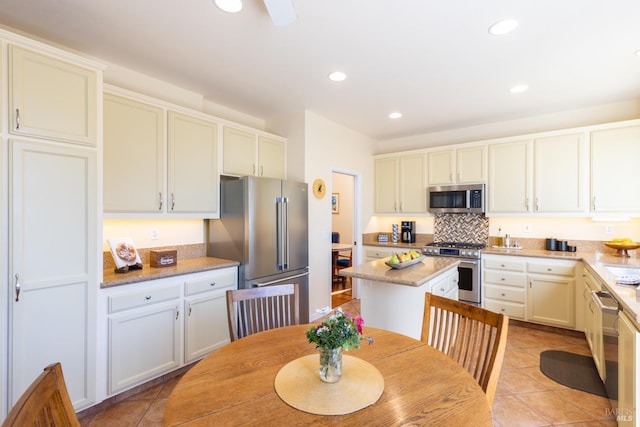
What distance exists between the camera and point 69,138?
194cm

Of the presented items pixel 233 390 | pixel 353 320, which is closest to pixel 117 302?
pixel 233 390

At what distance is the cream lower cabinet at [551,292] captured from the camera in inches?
131

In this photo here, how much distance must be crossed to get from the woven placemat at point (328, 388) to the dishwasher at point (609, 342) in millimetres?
1802

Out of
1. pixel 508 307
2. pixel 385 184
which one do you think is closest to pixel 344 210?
pixel 385 184

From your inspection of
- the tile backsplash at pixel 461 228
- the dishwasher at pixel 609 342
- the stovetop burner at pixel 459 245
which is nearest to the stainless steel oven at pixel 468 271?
the stovetop burner at pixel 459 245

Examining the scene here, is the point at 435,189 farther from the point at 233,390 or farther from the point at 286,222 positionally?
the point at 233,390

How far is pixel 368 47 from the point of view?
91.5 inches

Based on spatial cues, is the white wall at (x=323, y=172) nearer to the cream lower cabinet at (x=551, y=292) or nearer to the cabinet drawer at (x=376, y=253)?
the cabinet drawer at (x=376, y=253)

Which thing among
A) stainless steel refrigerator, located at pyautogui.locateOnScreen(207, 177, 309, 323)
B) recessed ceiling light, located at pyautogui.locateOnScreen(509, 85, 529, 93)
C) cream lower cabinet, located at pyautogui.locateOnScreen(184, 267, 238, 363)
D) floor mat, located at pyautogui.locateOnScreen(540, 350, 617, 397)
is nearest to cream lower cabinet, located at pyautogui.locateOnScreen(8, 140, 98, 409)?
cream lower cabinet, located at pyautogui.locateOnScreen(184, 267, 238, 363)

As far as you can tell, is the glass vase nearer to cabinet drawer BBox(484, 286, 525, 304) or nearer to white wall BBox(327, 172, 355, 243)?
cabinet drawer BBox(484, 286, 525, 304)

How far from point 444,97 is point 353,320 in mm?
3033

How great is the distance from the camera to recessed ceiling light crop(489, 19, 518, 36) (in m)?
2.00

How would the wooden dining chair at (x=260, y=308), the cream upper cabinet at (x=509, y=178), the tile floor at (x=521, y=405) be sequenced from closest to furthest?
the wooden dining chair at (x=260, y=308) < the tile floor at (x=521, y=405) < the cream upper cabinet at (x=509, y=178)

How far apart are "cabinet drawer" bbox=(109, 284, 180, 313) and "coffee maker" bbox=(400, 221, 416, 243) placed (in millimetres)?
3507
